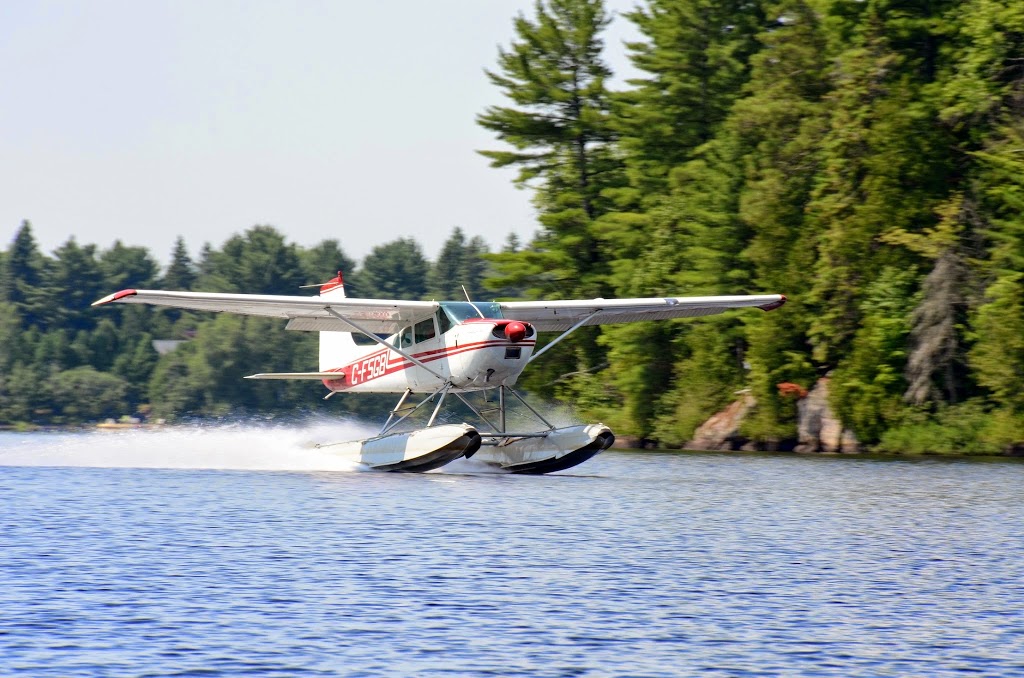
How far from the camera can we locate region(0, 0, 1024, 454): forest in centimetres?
3047

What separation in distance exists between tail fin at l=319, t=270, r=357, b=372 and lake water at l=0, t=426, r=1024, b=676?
4.79 m

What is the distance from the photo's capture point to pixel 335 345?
81.7 ft

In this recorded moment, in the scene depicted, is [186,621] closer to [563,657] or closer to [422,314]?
[563,657]

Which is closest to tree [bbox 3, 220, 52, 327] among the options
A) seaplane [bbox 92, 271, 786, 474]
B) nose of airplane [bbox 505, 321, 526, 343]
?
seaplane [bbox 92, 271, 786, 474]

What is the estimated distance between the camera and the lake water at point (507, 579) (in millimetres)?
8172

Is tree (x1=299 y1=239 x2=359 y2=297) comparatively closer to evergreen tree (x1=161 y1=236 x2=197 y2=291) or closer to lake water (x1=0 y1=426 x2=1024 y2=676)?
evergreen tree (x1=161 y1=236 x2=197 y2=291)

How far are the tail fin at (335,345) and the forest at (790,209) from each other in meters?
12.9

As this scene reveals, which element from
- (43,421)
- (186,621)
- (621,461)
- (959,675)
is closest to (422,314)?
(621,461)

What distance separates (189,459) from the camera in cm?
2577

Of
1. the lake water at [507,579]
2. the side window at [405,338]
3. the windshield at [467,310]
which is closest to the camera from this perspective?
the lake water at [507,579]

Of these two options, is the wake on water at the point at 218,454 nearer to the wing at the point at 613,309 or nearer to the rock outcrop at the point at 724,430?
the wing at the point at 613,309

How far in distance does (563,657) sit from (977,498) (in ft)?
37.0

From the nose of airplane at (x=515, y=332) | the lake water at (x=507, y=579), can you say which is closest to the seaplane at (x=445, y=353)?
the nose of airplane at (x=515, y=332)

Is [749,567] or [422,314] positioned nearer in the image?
[749,567]
